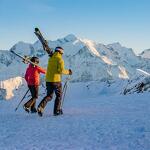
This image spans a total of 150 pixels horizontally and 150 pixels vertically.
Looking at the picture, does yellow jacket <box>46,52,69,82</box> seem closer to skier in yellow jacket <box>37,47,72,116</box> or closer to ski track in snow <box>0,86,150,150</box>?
skier in yellow jacket <box>37,47,72,116</box>

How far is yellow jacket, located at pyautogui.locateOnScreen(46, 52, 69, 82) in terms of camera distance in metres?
15.5

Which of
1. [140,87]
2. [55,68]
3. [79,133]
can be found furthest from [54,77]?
[140,87]

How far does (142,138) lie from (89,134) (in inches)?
60.6

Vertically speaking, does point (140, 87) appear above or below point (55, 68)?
below

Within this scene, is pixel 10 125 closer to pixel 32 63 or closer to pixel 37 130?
pixel 37 130

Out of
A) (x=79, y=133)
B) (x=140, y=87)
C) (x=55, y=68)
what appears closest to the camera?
(x=79, y=133)

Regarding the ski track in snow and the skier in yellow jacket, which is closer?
the ski track in snow

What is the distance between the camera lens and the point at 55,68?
51.6 feet

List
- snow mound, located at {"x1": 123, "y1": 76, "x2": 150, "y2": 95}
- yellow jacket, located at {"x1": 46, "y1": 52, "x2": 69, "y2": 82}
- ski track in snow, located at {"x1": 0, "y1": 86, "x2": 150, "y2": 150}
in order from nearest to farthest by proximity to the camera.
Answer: ski track in snow, located at {"x1": 0, "y1": 86, "x2": 150, "y2": 150} → yellow jacket, located at {"x1": 46, "y1": 52, "x2": 69, "y2": 82} → snow mound, located at {"x1": 123, "y1": 76, "x2": 150, "y2": 95}

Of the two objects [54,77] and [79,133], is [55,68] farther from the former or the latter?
[79,133]

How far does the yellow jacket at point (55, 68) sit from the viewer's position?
15.5 meters

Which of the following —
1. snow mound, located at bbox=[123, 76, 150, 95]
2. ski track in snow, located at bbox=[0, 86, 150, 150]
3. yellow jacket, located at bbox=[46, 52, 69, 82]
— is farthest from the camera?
snow mound, located at bbox=[123, 76, 150, 95]

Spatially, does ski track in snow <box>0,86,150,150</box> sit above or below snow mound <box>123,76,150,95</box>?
below

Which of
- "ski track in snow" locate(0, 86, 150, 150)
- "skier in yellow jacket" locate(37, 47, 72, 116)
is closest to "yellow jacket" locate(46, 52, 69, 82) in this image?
"skier in yellow jacket" locate(37, 47, 72, 116)
